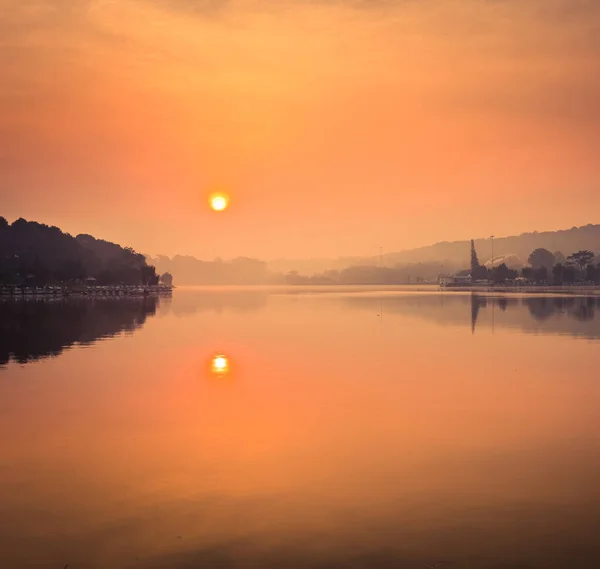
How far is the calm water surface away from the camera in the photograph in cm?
1581

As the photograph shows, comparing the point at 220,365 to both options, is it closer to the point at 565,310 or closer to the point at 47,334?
the point at 47,334

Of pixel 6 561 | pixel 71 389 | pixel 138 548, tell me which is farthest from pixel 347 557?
pixel 71 389

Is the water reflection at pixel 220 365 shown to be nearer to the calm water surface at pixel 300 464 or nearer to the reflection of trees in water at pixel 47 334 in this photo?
the calm water surface at pixel 300 464

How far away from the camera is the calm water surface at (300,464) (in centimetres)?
1581

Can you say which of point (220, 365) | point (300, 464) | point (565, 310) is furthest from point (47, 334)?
point (565, 310)

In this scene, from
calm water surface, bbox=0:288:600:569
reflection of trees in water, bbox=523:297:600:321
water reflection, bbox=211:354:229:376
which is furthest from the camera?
reflection of trees in water, bbox=523:297:600:321

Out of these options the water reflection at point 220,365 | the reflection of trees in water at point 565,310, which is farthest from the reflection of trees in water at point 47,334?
the reflection of trees in water at point 565,310

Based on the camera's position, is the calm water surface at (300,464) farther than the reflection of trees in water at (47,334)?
No

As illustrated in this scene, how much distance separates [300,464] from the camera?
23062 mm

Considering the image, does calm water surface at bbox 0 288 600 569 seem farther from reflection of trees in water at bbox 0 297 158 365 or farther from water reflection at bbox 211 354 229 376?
reflection of trees in water at bbox 0 297 158 365

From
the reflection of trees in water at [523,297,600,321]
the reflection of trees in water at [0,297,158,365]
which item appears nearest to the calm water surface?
the reflection of trees in water at [0,297,158,365]

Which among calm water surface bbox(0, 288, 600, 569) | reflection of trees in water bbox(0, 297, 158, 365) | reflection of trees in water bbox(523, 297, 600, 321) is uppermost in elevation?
reflection of trees in water bbox(0, 297, 158, 365)

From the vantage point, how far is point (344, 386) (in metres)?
39.7

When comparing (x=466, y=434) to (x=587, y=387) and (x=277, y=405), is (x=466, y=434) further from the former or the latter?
(x=587, y=387)
